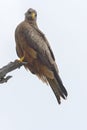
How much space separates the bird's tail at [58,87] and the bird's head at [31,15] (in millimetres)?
3046

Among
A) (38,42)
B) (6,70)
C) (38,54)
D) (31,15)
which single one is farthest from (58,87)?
(31,15)

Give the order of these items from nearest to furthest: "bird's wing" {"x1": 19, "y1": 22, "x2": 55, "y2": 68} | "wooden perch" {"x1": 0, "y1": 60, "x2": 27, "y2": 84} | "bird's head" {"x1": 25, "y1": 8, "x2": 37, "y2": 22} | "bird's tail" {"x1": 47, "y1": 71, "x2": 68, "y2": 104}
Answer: "wooden perch" {"x1": 0, "y1": 60, "x2": 27, "y2": 84}
"bird's tail" {"x1": 47, "y1": 71, "x2": 68, "y2": 104}
"bird's wing" {"x1": 19, "y1": 22, "x2": 55, "y2": 68}
"bird's head" {"x1": 25, "y1": 8, "x2": 37, "y2": 22}

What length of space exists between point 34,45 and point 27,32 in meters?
0.55

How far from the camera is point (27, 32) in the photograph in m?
15.1

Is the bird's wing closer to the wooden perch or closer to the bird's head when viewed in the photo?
the bird's head

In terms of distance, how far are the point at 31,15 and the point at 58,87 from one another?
350 centimetres

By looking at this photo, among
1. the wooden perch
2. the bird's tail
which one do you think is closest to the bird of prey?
the bird's tail

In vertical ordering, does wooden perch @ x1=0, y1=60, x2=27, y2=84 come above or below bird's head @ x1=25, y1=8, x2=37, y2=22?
above

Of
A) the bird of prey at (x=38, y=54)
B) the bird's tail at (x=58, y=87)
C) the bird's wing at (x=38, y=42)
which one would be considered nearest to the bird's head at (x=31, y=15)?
the bird of prey at (x=38, y=54)

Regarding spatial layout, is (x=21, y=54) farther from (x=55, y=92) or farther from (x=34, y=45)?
(x=55, y=92)

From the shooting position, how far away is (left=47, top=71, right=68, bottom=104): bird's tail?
13.1m

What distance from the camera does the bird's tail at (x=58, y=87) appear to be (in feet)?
43.0

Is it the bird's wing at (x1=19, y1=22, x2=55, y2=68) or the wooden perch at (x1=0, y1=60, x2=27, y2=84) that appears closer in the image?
the wooden perch at (x1=0, y1=60, x2=27, y2=84)

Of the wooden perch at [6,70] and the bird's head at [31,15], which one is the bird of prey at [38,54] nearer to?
the bird's head at [31,15]
